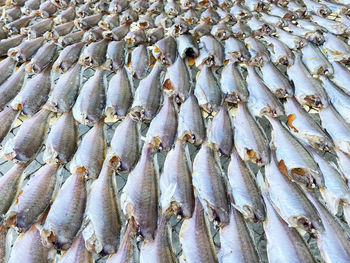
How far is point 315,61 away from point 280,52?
0.30 meters

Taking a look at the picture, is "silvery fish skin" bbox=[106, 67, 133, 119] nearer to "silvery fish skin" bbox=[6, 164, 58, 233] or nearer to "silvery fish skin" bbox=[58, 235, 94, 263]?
"silvery fish skin" bbox=[6, 164, 58, 233]

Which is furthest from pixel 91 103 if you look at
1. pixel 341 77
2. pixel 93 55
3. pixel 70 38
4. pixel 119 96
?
pixel 341 77

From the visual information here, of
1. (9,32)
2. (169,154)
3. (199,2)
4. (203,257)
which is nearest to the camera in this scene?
(203,257)

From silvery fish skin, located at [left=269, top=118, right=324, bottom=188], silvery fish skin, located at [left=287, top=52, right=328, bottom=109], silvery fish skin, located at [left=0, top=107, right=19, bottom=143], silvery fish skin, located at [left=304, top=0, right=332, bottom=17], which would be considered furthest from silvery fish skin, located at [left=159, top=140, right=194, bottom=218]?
Answer: silvery fish skin, located at [left=304, top=0, right=332, bottom=17]

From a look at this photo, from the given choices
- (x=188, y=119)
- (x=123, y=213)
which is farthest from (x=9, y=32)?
(x=123, y=213)

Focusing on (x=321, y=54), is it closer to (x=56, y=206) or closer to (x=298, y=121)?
(x=298, y=121)

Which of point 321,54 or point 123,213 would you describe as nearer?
point 123,213

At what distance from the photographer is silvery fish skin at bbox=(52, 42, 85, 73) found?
8.50ft

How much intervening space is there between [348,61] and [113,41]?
2.11 metres

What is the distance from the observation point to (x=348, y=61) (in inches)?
107

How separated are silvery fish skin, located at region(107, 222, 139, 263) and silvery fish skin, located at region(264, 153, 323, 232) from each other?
32.1 inches

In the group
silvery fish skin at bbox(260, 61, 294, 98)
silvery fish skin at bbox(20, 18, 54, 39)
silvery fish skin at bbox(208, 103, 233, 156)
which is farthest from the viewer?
silvery fish skin at bbox(20, 18, 54, 39)

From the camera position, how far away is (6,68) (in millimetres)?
2645

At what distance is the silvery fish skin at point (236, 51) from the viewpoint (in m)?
2.69
